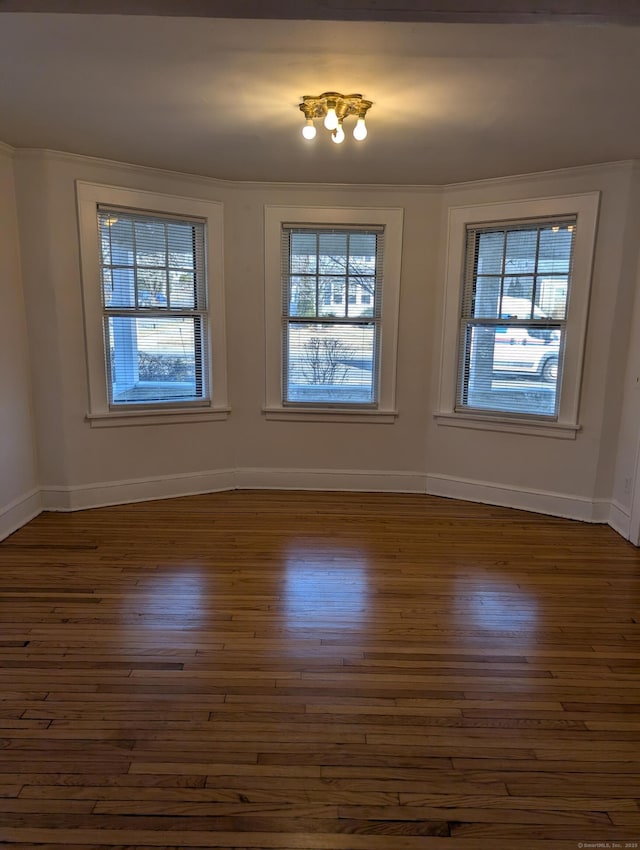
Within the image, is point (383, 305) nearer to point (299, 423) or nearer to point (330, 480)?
point (299, 423)

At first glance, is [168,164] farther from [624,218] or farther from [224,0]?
[624,218]

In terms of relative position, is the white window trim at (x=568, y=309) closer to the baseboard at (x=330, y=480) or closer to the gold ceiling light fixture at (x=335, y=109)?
the baseboard at (x=330, y=480)

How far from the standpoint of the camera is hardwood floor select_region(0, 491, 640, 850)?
1.60m

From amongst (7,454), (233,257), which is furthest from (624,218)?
(7,454)

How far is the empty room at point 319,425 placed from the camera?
67.7 inches

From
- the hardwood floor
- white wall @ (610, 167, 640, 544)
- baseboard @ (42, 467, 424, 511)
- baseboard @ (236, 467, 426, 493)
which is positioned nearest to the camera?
the hardwood floor

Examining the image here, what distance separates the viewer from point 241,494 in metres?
4.59

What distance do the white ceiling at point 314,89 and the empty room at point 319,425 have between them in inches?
0.8

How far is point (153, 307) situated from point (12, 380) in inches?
45.6

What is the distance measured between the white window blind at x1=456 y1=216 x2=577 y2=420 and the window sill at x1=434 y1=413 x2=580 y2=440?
73 mm

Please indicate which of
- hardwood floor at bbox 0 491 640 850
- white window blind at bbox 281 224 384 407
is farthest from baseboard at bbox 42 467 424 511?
hardwood floor at bbox 0 491 640 850

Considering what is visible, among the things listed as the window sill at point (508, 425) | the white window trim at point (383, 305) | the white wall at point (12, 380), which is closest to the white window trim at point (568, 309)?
the window sill at point (508, 425)

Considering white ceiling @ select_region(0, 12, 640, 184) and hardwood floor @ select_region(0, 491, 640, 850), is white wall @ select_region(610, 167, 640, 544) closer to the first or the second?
hardwood floor @ select_region(0, 491, 640, 850)

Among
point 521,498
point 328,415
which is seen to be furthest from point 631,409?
point 328,415
